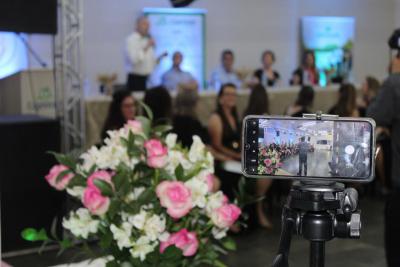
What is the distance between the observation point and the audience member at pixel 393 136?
3.03m

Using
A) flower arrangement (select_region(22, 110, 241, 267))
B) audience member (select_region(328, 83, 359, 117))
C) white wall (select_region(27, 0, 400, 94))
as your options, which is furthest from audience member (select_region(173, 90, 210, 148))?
white wall (select_region(27, 0, 400, 94))

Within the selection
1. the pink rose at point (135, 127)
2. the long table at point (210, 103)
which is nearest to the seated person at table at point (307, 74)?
the long table at point (210, 103)

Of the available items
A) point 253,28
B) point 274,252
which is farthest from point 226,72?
point 274,252

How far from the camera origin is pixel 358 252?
4.86 meters

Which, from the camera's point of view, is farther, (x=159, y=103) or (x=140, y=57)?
(x=140, y=57)

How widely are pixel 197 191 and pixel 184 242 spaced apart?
0.12 m

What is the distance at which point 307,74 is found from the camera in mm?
10711

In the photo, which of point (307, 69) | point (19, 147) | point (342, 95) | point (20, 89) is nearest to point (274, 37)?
point (307, 69)

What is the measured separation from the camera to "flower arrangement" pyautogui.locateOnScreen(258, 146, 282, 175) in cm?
120

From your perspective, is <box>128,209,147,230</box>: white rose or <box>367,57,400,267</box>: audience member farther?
<box>367,57,400,267</box>: audience member

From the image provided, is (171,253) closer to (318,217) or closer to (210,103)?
(318,217)

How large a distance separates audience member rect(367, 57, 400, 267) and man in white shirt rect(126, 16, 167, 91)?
5.89m

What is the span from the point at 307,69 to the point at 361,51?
2696mm

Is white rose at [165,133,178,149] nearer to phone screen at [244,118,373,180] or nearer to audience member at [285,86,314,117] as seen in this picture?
phone screen at [244,118,373,180]
